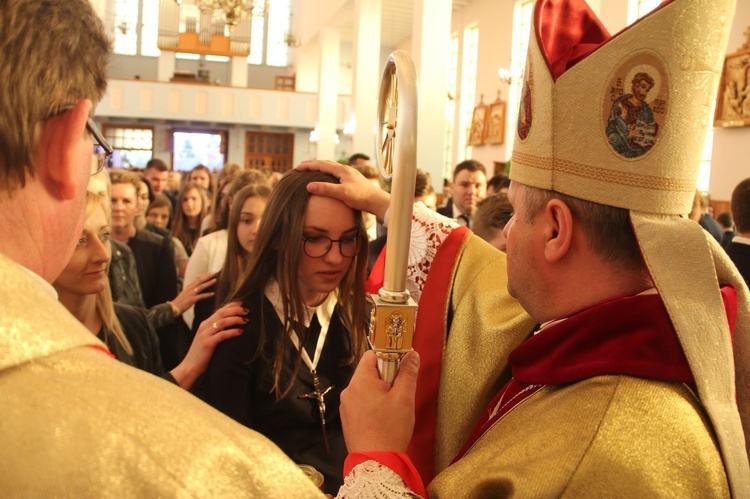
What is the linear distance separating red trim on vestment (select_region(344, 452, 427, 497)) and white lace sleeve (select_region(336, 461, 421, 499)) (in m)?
0.01

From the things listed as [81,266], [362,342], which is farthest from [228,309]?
[81,266]

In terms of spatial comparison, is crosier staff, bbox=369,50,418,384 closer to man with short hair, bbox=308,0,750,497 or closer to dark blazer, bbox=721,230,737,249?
man with short hair, bbox=308,0,750,497

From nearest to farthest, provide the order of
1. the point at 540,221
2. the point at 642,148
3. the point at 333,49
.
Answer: the point at 642,148 → the point at 540,221 → the point at 333,49

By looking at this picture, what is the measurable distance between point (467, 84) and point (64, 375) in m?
18.3

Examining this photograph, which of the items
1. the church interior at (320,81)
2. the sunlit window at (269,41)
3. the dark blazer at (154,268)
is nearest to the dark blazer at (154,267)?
the dark blazer at (154,268)

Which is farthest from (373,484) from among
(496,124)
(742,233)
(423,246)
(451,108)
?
(451,108)

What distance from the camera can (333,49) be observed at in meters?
19.0

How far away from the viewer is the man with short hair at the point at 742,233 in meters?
3.73

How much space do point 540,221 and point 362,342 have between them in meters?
1.04

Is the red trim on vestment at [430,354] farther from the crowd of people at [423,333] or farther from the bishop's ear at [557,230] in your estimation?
the bishop's ear at [557,230]

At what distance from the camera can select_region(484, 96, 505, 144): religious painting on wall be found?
15430mm

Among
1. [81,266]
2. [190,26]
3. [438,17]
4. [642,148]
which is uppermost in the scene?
[190,26]

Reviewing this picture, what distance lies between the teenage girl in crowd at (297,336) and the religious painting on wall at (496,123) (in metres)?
13.6

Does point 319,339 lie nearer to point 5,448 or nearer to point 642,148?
point 642,148
